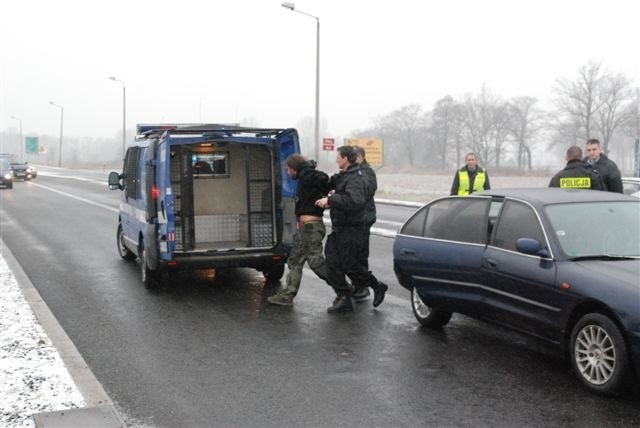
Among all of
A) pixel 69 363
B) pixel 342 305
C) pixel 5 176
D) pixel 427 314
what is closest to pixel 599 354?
pixel 427 314

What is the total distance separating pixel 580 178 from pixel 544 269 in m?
3.37

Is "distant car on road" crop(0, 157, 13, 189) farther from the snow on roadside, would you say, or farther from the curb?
the snow on roadside

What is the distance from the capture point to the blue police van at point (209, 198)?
8414 millimetres

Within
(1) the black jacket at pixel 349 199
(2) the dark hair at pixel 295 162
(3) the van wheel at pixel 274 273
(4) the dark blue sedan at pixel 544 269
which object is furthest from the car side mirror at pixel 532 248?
(3) the van wheel at pixel 274 273

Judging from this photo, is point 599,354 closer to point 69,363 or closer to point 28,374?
point 69,363

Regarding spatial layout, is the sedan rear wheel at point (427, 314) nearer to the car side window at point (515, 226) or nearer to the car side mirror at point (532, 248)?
the car side window at point (515, 226)

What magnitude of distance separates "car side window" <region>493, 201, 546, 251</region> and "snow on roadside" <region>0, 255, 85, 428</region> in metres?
3.51

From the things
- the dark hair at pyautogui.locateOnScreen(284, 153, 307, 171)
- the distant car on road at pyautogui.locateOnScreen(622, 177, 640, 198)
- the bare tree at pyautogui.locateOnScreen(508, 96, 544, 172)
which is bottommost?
the distant car on road at pyautogui.locateOnScreen(622, 177, 640, 198)

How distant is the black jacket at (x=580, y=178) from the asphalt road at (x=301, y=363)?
2322mm

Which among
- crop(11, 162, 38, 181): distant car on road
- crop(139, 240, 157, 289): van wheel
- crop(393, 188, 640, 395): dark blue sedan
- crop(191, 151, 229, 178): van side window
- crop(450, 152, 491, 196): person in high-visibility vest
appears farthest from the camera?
crop(11, 162, 38, 181): distant car on road

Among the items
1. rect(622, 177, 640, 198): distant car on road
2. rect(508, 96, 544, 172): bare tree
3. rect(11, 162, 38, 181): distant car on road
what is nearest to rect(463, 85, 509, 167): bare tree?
rect(508, 96, 544, 172): bare tree

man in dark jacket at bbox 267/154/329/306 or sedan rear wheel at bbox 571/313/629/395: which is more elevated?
man in dark jacket at bbox 267/154/329/306

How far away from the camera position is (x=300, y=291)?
29.3ft

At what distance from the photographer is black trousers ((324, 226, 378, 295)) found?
7355 mm
